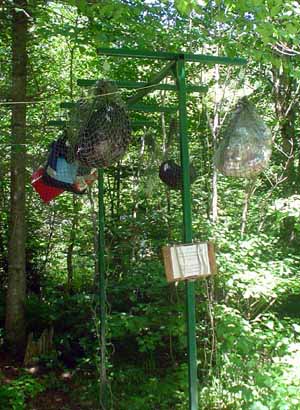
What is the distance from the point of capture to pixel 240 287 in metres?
3.51

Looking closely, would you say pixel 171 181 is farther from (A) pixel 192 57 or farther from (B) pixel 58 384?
(B) pixel 58 384

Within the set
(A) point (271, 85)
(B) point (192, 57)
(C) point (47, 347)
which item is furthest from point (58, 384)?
(A) point (271, 85)

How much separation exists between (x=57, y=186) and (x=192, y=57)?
3.99 ft

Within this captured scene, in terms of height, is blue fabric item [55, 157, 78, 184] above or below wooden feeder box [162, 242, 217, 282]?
above

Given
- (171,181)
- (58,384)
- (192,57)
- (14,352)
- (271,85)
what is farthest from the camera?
(271,85)

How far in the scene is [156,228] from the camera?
187 inches

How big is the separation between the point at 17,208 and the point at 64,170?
197 centimetres

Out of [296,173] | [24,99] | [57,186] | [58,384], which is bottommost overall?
[58,384]

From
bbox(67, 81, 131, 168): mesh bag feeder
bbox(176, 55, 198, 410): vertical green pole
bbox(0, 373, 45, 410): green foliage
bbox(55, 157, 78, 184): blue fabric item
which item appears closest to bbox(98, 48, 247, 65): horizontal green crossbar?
bbox(176, 55, 198, 410): vertical green pole

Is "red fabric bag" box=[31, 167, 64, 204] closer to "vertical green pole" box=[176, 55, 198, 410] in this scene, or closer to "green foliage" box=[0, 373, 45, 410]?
"vertical green pole" box=[176, 55, 198, 410]

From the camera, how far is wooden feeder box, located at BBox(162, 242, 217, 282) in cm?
226

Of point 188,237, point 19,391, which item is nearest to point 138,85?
point 188,237

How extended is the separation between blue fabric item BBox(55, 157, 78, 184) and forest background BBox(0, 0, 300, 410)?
3.26 feet

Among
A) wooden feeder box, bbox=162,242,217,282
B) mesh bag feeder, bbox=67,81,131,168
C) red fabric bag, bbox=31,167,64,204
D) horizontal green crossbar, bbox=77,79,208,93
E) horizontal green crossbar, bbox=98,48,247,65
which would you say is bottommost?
wooden feeder box, bbox=162,242,217,282
